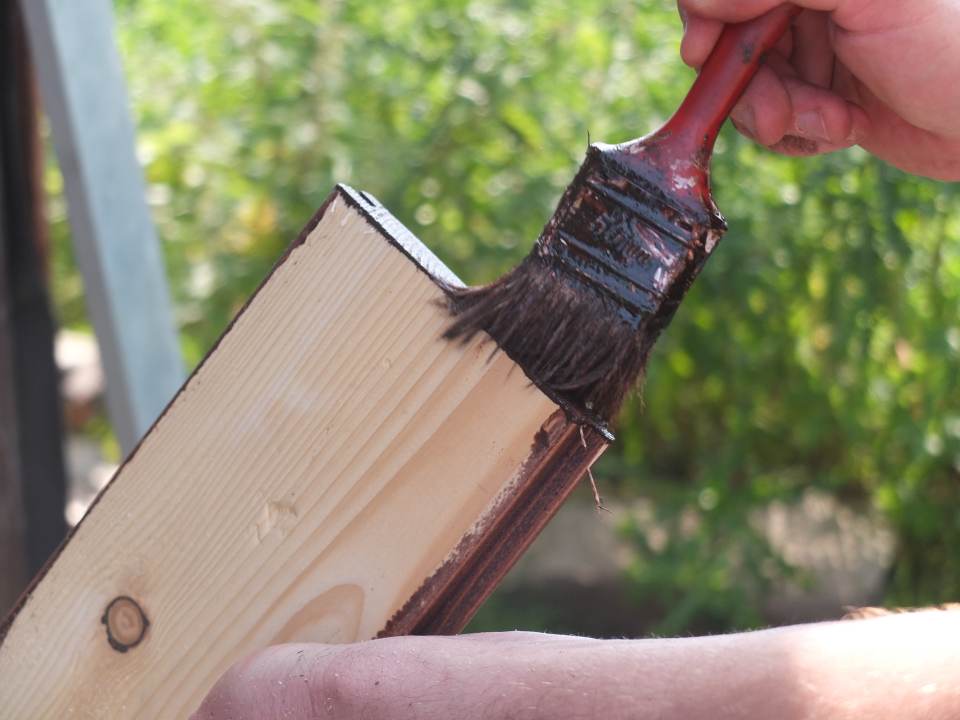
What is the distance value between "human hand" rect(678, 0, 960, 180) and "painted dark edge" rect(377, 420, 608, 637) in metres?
0.48

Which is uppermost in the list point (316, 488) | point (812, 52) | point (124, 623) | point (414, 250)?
point (812, 52)

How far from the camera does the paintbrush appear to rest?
957mm

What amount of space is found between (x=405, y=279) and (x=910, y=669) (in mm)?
537

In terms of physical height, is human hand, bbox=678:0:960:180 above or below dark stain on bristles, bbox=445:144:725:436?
above

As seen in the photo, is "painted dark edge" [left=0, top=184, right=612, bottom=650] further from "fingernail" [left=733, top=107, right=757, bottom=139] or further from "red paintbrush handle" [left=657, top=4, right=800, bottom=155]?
"fingernail" [left=733, top=107, right=757, bottom=139]

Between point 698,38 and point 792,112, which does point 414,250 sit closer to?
point 698,38

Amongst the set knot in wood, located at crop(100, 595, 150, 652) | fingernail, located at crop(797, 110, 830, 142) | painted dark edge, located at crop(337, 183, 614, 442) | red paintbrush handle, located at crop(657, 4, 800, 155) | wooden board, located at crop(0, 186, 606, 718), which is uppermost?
fingernail, located at crop(797, 110, 830, 142)

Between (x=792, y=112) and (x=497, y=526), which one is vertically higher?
(x=792, y=112)

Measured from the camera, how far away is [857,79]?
4.38ft

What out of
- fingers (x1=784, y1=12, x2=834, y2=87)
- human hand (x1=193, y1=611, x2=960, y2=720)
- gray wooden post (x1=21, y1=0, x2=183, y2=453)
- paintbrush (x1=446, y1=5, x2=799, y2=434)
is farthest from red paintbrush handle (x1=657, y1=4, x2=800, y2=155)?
gray wooden post (x1=21, y1=0, x2=183, y2=453)

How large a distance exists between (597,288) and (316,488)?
325 millimetres

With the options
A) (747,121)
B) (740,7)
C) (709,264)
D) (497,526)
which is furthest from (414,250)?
(709,264)

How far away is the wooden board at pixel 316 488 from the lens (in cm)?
96

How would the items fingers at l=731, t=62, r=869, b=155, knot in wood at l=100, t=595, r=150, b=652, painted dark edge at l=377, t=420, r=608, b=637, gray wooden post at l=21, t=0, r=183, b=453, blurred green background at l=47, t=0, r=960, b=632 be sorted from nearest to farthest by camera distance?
painted dark edge at l=377, t=420, r=608, b=637 < knot in wood at l=100, t=595, r=150, b=652 < fingers at l=731, t=62, r=869, b=155 < gray wooden post at l=21, t=0, r=183, b=453 < blurred green background at l=47, t=0, r=960, b=632
